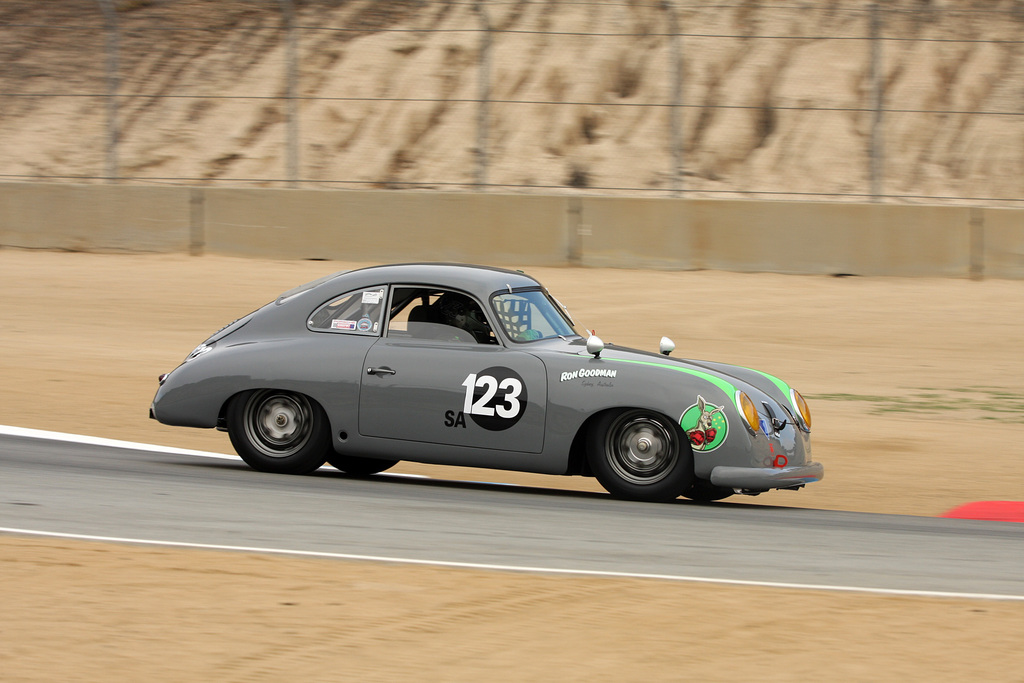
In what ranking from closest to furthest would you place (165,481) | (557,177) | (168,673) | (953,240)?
(168,673) < (165,481) < (953,240) < (557,177)

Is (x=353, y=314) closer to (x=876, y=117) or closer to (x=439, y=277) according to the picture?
(x=439, y=277)

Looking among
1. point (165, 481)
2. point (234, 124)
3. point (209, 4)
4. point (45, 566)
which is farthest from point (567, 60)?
point (45, 566)

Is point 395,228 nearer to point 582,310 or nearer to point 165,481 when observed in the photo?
point 582,310

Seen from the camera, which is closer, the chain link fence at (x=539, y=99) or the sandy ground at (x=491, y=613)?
the sandy ground at (x=491, y=613)

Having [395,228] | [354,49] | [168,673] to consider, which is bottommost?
[168,673]

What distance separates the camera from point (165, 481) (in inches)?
307

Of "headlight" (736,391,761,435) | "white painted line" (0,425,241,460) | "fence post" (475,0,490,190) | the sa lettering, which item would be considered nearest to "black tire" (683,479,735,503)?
A: "headlight" (736,391,761,435)

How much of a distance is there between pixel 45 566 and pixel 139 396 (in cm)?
633

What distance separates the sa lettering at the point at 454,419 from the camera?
7.50 m

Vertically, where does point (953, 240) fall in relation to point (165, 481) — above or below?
above

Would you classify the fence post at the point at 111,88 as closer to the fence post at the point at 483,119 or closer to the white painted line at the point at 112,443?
the fence post at the point at 483,119

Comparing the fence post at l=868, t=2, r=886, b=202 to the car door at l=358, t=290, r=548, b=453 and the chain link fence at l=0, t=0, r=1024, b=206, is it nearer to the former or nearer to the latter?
the chain link fence at l=0, t=0, r=1024, b=206

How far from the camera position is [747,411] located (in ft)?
23.7

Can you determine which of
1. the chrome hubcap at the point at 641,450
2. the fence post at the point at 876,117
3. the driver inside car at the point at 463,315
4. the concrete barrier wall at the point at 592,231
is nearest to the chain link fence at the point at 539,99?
the concrete barrier wall at the point at 592,231
